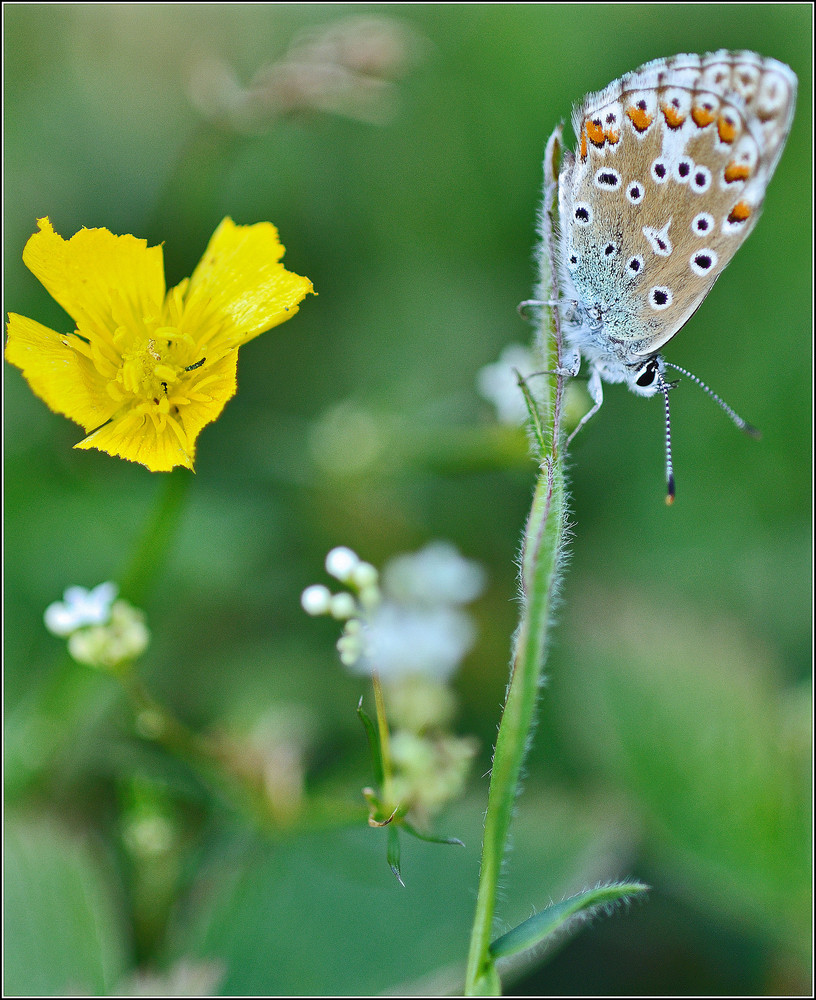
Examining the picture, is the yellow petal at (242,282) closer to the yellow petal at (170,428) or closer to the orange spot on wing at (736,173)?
the yellow petal at (170,428)

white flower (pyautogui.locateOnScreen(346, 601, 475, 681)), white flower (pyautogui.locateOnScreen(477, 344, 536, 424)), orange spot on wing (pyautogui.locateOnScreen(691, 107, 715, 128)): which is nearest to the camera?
orange spot on wing (pyautogui.locateOnScreen(691, 107, 715, 128))

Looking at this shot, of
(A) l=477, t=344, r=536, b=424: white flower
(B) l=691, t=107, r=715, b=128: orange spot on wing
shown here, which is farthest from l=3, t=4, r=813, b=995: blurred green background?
(B) l=691, t=107, r=715, b=128: orange spot on wing

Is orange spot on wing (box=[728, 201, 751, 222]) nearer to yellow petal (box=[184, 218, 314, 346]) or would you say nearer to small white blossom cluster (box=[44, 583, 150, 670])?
yellow petal (box=[184, 218, 314, 346])

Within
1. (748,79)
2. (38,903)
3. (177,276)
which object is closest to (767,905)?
(38,903)

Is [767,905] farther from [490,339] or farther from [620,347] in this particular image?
[490,339]

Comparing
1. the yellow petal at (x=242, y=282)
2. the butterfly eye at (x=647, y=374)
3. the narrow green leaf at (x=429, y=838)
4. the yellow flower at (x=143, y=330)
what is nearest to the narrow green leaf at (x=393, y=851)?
the narrow green leaf at (x=429, y=838)

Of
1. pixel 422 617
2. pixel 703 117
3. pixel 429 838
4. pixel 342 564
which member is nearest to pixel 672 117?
pixel 703 117
